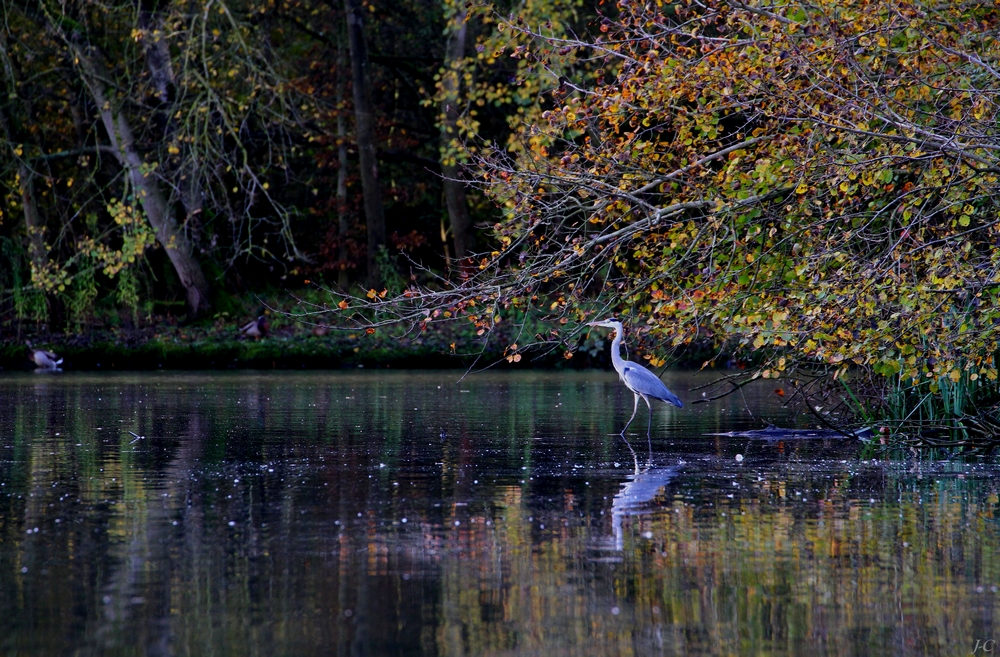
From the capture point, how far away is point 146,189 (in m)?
29.5

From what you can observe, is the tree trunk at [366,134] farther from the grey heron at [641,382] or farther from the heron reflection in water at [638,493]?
the heron reflection in water at [638,493]

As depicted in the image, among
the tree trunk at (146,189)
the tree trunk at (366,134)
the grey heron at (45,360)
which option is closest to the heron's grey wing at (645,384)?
the grey heron at (45,360)

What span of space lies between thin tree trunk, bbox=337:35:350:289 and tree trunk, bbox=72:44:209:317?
3.33m

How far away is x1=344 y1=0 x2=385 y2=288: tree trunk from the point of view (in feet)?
98.5

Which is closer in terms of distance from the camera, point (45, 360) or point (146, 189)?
point (45, 360)

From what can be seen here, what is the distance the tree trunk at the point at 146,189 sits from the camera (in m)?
28.4

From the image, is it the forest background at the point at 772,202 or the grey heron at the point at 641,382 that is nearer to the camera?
the forest background at the point at 772,202

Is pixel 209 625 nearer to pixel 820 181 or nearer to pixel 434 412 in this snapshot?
pixel 820 181

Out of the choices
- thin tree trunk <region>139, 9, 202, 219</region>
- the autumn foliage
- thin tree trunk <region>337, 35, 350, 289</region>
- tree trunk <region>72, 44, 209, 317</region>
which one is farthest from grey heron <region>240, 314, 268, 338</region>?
the autumn foliage

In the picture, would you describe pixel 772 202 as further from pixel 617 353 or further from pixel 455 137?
pixel 455 137

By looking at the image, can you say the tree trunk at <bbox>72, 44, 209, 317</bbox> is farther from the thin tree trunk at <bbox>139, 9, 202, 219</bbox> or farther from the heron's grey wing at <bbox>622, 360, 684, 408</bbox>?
the heron's grey wing at <bbox>622, 360, 684, 408</bbox>

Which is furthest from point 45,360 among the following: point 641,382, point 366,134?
point 641,382

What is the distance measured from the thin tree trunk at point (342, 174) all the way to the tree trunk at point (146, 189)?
3329 millimetres

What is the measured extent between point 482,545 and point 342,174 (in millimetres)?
27269
